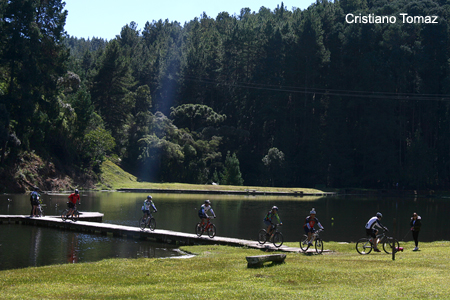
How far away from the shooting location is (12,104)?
202ft

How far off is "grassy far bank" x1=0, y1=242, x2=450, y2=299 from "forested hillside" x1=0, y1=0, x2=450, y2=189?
63575mm

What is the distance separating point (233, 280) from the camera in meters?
15.0

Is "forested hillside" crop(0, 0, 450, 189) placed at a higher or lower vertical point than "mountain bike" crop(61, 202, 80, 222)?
higher

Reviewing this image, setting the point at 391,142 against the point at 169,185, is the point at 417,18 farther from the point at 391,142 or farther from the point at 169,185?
the point at 169,185

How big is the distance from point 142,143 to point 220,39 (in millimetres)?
50172

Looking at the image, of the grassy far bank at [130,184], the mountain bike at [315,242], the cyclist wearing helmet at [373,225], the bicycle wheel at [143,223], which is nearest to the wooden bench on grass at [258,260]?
the mountain bike at [315,242]

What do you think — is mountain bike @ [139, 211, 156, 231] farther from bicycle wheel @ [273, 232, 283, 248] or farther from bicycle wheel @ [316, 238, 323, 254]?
bicycle wheel @ [316, 238, 323, 254]

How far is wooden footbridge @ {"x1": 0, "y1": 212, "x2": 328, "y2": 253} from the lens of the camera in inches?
1036

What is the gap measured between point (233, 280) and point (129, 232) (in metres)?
17.1

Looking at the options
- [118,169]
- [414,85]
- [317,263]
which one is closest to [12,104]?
[118,169]

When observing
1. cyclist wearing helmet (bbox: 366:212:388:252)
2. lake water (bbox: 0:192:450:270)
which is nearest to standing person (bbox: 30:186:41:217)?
lake water (bbox: 0:192:450:270)

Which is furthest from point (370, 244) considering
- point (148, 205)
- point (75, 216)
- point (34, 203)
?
point (34, 203)

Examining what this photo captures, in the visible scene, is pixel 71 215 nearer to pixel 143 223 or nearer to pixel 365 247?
pixel 143 223

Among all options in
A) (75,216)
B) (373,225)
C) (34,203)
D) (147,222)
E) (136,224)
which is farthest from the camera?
(136,224)
